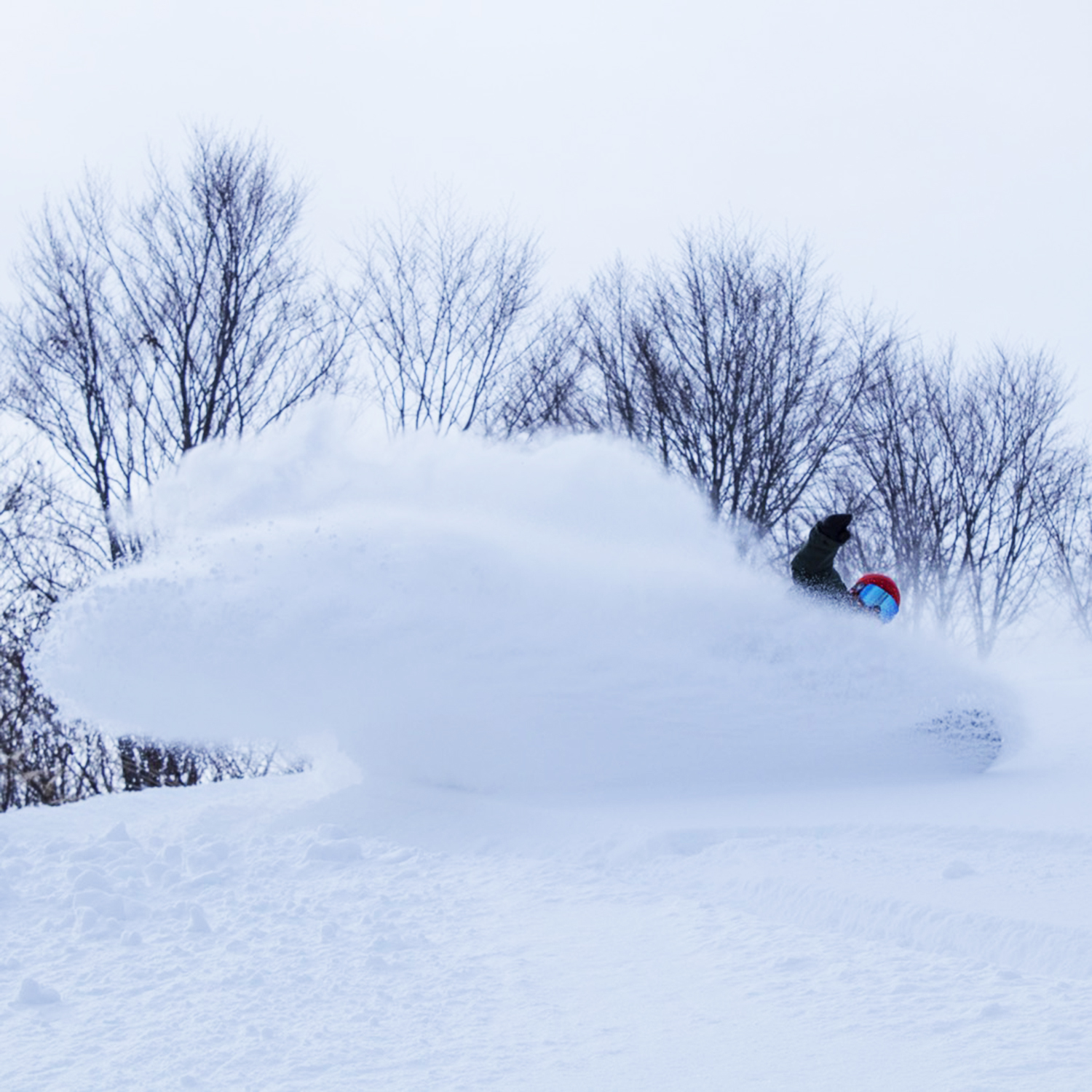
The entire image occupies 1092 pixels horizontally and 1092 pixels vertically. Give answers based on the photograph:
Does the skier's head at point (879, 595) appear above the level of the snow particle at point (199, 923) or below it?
above

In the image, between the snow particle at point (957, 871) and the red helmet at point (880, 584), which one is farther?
the red helmet at point (880, 584)

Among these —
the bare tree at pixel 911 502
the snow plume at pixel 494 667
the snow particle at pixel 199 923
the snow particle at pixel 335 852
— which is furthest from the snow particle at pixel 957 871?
the bare tree at pixel 911 502

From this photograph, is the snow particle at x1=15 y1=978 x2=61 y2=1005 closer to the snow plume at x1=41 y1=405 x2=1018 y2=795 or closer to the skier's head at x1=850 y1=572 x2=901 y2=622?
the snow plume at x1=41 y1=405 x2=1018 y2=795

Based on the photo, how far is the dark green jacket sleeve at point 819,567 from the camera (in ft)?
24.4

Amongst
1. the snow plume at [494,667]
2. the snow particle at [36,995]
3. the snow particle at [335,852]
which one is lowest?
the snow particle at [335,852]

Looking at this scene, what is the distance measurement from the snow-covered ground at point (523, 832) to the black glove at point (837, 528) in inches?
22.6

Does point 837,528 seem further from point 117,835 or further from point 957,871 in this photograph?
point 117,835

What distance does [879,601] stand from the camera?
779cm

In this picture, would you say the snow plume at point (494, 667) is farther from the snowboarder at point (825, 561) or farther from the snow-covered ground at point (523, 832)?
the snowboarder at point (825, 561)

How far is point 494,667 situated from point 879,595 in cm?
304

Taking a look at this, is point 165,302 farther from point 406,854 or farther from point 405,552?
point 406,854

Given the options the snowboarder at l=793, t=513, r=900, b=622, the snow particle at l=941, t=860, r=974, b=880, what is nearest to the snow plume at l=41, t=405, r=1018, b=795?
the snowboarder at l=793, t=513, r=900, b=622

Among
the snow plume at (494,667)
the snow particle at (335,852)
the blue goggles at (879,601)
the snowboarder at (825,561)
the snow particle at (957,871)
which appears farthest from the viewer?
the blue goggles at (879,601)

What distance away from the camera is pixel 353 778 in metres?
7.01
